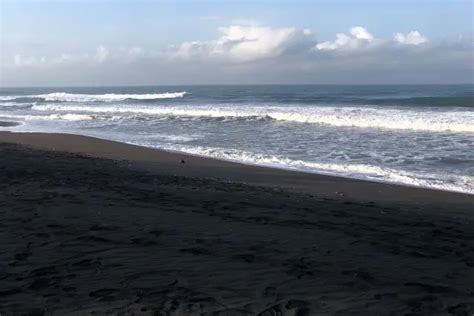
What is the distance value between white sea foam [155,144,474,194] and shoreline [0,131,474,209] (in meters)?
0.38

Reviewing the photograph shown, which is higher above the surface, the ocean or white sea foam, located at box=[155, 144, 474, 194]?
the ocean

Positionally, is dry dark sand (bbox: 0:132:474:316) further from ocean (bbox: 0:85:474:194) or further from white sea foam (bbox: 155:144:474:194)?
ocean (bbox: 0:85:474:194)

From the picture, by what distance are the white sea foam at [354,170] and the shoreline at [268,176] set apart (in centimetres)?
38

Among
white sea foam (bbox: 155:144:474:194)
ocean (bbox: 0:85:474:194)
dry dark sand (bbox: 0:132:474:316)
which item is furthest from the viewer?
ocean (bbox: 0:85:474:194)

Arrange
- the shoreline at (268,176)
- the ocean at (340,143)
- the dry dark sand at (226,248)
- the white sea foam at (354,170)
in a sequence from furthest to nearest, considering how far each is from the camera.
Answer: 1. the ocean at (340,143)
2. the white sea foam at (354,170)
3. the shoreline at (268,176)
4. the dry dark sand at (226,248)

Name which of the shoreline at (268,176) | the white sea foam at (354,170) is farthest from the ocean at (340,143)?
the shoreline at (268,176)

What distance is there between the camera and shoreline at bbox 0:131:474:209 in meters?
8.37

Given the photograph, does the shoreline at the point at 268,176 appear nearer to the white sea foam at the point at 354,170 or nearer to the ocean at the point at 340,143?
the white sea foam at the point at 354,170

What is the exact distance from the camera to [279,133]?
63.0 ft

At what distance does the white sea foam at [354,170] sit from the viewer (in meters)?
9.56

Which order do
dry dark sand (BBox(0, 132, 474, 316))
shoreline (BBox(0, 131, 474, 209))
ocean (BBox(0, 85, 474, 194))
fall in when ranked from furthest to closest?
ocean (BBox(0, 85, 474, 194))
shoreline (BBox(0, 131, 474, 209))
dry dark sand (BBox(0, 132, 474, 316))

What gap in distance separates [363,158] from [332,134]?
5.97 m

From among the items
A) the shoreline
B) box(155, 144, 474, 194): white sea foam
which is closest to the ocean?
box(155, 144, 474, 194): white sea foam

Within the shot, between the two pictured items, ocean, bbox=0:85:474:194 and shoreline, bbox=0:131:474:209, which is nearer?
shoreline, bbox=0:131:474:209
